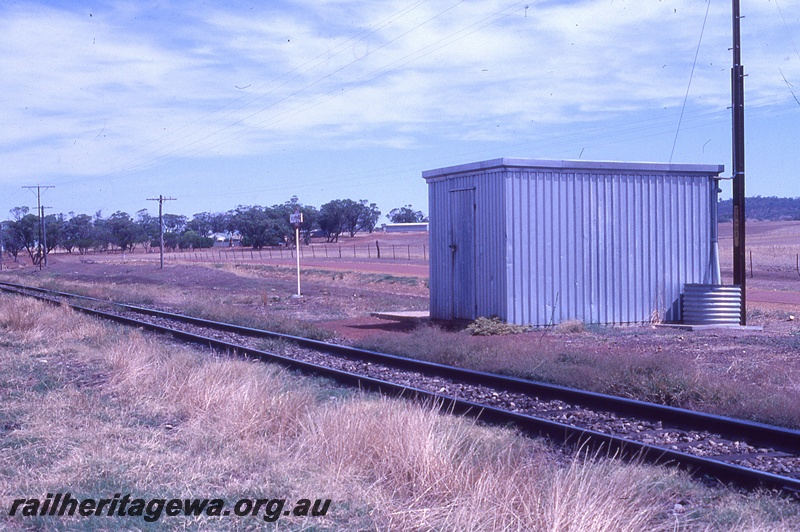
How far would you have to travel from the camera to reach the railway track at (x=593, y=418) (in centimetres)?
710

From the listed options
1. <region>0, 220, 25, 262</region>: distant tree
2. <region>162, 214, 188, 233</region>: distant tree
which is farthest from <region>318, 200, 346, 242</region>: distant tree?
<region>162, 214, 188, 233</region>: distant tree

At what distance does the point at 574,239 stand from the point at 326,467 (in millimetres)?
13096

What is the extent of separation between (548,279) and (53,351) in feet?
33.3

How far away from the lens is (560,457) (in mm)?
7406

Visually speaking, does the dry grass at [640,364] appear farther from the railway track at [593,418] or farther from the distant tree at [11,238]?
the distant tree at [11,238]

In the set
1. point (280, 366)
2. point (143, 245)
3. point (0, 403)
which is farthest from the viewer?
point (143, 245)

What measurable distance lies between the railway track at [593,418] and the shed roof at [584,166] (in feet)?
18.9

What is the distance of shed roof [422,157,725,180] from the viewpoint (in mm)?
17812

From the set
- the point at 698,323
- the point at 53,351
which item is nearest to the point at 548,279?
the point at 698,323

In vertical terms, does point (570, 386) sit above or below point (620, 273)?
below

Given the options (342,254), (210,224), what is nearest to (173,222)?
(210,224)

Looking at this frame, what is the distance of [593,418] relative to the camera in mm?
9219

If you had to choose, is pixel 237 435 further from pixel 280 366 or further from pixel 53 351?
pixel 53 351

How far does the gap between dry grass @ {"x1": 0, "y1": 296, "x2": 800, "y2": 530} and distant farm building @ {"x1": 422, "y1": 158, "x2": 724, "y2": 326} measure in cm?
916
